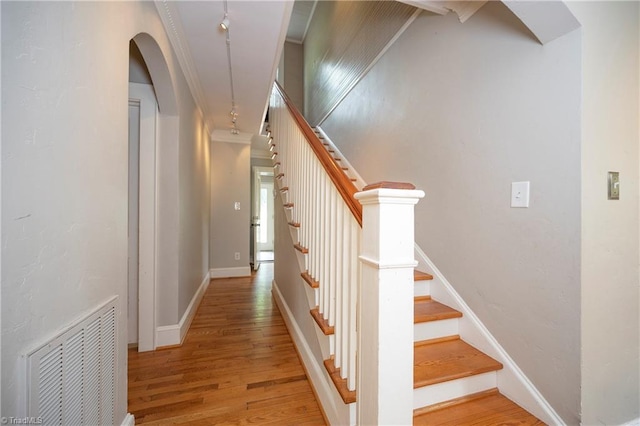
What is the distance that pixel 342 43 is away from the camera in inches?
141

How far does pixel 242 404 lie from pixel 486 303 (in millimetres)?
1537

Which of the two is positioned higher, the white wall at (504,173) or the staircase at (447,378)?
the white wall at (504,173)

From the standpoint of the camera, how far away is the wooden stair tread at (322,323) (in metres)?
1.31

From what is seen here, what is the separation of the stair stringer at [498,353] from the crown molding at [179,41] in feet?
7.85

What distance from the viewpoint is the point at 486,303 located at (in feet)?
4.91

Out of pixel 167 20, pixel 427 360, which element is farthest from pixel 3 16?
pixel 427 360

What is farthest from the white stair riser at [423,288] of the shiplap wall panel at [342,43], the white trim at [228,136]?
the white trim at [228,136]

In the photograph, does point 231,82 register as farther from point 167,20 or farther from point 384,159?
point 384,159

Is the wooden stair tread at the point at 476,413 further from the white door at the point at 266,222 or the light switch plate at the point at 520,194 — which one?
the white door at the point at 266,222

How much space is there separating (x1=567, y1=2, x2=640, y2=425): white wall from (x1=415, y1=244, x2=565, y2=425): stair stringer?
155 millimetres

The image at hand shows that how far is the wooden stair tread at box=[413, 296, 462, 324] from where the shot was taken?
1.55m

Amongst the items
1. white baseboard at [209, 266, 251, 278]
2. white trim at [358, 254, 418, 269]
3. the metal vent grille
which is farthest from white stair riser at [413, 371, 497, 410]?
white baseboard at [209, 266, 251, 278]

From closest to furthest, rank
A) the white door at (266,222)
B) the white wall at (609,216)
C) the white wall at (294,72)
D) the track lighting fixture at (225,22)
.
Answer: 1. the white wall at (609,216)
2. the track lighting fixture at (225,22)
3. the white wall at (294,72)
4. the white door at (266,222)

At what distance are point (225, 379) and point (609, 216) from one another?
7.60 feet
